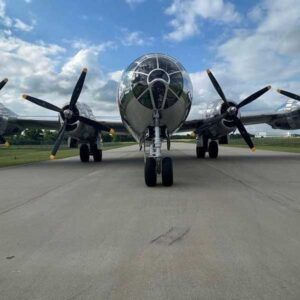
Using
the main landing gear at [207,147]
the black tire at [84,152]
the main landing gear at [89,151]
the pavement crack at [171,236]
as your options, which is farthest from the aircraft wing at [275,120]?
the pavement crack at [171,236]

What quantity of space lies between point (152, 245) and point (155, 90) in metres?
6.89

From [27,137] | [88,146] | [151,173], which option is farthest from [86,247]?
[27,137]

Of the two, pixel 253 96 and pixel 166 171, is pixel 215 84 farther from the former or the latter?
pixel 166 171

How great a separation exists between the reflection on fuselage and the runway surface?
10.5 ft

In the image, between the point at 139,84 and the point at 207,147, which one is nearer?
the point at 139,84

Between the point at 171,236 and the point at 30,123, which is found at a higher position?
the point at 30,123

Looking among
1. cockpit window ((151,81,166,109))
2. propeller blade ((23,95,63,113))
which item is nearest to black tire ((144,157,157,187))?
cockpit window ((151,81,166,109))

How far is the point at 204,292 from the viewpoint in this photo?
3527 millimetres

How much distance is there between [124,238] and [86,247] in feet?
2.11

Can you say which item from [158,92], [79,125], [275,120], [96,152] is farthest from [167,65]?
[275,120]

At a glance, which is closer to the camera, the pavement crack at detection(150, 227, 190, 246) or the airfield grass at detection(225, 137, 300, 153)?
the pavement crack at detection(150, 227, 190, 246)

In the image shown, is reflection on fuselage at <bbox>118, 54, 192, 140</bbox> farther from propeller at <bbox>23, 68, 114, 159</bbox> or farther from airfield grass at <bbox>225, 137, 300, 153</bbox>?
airfield grass at <bbox>225, 137, 300, 153</bbox>

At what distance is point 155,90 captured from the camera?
11258 mm

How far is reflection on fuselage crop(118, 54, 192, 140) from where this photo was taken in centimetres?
1136
